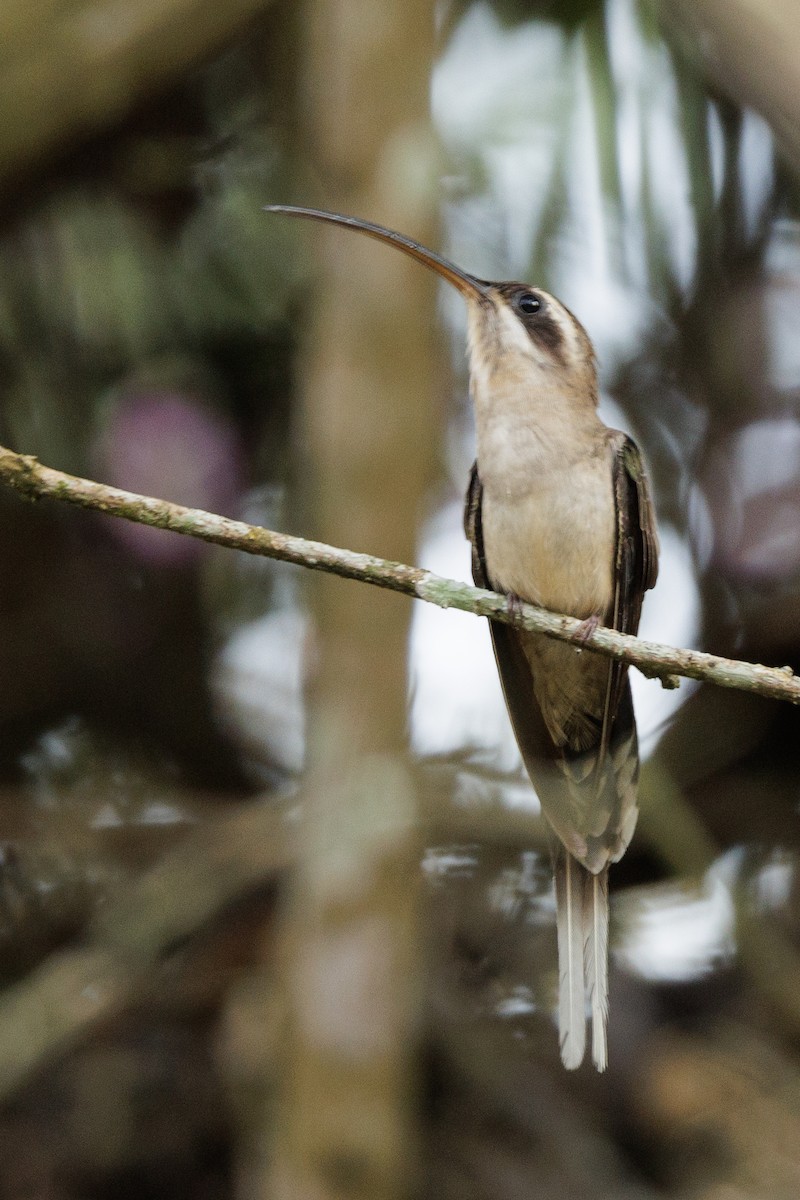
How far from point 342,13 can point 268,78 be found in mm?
687

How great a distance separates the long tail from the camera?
10.5ft

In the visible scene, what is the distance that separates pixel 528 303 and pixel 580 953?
1.80m

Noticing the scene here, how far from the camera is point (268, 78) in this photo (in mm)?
5574

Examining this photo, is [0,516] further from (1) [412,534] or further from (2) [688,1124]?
(2) [688,1124]

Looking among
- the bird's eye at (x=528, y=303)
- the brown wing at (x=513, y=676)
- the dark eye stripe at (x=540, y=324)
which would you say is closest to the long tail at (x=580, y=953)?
the brown wing at (x=513, y=676)

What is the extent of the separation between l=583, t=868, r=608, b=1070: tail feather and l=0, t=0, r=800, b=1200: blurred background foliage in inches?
51.3

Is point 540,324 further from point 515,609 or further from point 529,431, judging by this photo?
point 515,609

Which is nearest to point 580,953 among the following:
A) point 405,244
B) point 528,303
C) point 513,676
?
point 513,676

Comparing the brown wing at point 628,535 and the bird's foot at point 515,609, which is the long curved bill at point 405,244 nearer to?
the brown wing at point 628,535

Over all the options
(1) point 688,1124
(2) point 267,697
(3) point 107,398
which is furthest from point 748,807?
(3) point 107,398

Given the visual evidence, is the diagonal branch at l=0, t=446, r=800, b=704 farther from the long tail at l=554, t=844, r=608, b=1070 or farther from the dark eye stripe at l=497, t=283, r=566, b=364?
the dark eye stripe at l=497, t=283, r=566, b=364

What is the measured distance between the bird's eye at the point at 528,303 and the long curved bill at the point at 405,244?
0.43 ft

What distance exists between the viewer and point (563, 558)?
11.6ft

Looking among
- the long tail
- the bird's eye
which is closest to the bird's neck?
the bird's eye
